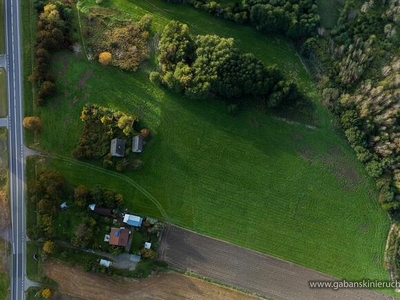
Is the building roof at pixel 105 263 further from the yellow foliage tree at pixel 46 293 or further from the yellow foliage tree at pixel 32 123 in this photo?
the yellow foliage tree at pixel 32 123

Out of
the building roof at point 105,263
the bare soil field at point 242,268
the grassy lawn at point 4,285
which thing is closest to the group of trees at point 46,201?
the grassy lawn at point 4,285

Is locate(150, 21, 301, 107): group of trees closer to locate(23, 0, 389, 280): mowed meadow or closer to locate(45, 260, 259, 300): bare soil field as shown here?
locate(23, 0, 389, 280): mowed meadow

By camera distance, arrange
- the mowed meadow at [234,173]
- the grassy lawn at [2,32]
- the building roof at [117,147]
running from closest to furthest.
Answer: the building roof at [117,147]
the mowed meadow at [234,173]
the grassy lawn at [2,32]

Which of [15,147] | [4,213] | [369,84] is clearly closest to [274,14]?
[369,84]

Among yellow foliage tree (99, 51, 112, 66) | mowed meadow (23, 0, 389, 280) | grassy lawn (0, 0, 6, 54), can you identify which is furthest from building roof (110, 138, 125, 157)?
grassy lawn (0, 0, 6, 54)

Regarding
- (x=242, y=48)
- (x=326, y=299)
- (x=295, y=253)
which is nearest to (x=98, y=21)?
(x=242, y=48)

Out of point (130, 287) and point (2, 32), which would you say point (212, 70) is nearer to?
point (2, 32)
